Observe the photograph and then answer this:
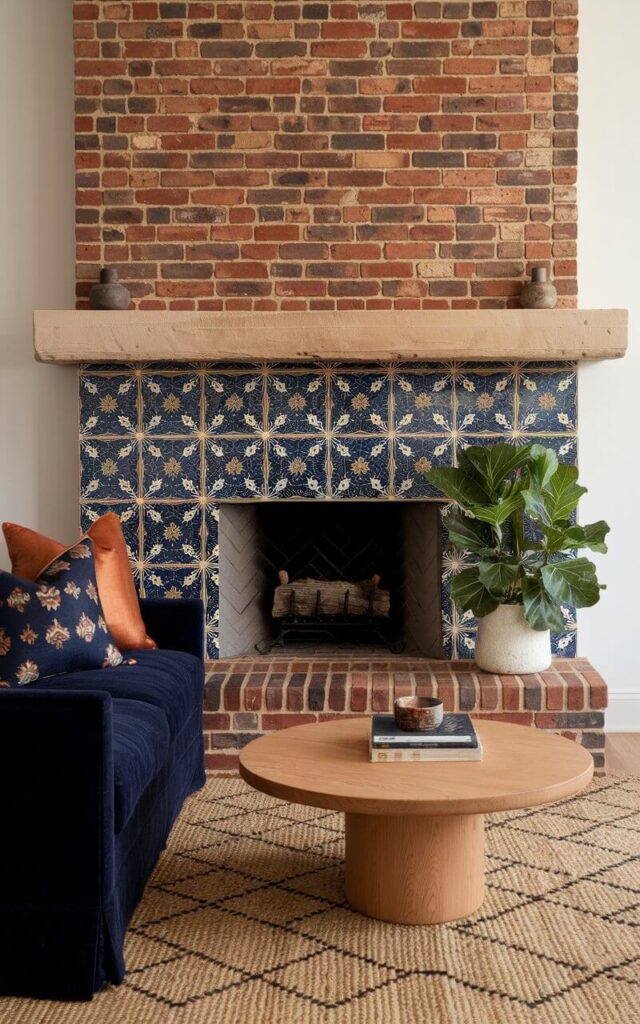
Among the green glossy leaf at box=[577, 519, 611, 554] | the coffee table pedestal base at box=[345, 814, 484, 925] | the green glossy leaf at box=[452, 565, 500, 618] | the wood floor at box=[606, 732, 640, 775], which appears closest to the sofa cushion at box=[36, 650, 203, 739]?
the coffee table pedestal base at box=[345, 814, 484, 925]

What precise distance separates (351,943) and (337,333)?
218 cm

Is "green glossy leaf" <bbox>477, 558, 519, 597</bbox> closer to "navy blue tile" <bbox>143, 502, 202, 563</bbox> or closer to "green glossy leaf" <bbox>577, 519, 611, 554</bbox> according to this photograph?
"green glossy leaf" <bbox>577, 519, 611, 554</bbox>

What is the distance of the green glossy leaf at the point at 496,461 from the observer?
3590 millimetres

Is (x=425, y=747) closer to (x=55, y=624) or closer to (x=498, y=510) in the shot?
(x=55, y=624)

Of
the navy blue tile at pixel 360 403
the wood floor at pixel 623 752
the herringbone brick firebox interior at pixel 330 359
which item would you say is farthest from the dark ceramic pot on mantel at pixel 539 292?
the wood floor at pixel 623 752

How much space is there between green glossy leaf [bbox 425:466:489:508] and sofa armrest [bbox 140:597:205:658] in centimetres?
97

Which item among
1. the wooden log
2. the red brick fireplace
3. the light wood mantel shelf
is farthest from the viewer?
the wooden log

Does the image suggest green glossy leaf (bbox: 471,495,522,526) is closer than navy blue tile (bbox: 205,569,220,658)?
Yes

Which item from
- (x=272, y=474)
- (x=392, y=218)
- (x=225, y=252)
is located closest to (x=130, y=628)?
(x=272, y=474)

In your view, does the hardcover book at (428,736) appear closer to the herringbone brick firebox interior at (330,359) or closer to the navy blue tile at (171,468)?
the herringbone brick firebox interior at (330,359)

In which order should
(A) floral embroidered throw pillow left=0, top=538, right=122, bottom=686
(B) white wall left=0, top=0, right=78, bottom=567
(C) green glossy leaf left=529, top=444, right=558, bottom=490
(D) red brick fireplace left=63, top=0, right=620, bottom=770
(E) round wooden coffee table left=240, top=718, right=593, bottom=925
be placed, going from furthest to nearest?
(B) white wall left=0, top=0, right=78, bottom=567 → (D) red brick fireplace left=63, top=0, right=620, bottom=770 → (C) green glossy leaf left=529, top=444, right=558, bottom=490 → (A) floral embroidered throw pillow left=0, top=538, right=122, bottom=686 → (E) round wooden coffee table left=240, top=718, right=593, bottom=925

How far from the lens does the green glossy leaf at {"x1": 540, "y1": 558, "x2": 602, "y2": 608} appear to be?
3.48 m

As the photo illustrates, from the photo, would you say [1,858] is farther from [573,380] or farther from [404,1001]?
[573,380]

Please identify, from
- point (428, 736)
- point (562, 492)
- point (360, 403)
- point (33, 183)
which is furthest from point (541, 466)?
point (33, 183)
